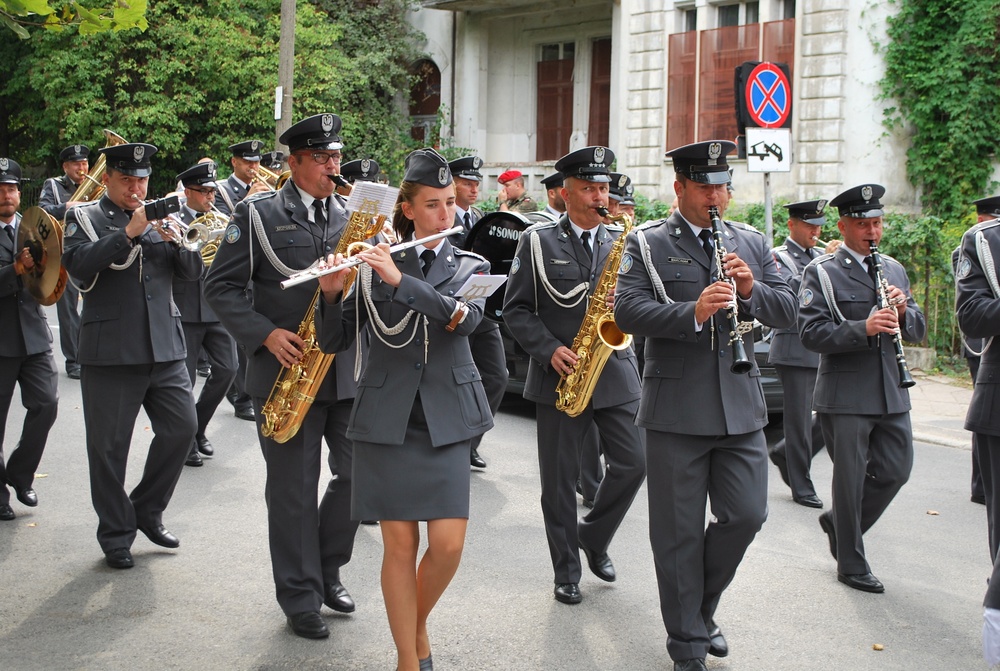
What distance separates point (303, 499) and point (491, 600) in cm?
114

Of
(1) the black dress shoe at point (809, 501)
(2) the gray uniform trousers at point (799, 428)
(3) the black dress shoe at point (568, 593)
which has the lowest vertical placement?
(1) the black dress shoe at point (809, 501)

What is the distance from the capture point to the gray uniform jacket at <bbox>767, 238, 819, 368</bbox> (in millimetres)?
8156

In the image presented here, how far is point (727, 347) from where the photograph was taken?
192 inches

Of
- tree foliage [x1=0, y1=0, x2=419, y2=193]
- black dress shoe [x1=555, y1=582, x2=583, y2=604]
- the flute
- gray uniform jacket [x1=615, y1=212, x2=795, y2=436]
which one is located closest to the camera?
the flute

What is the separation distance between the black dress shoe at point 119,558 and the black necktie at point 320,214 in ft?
7.30

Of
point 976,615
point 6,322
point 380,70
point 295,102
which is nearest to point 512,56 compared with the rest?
point 380,70

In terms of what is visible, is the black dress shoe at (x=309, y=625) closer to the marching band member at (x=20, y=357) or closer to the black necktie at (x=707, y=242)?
the black necktie at (x=707, y=242)

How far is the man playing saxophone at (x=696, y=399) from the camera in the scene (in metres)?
4.77

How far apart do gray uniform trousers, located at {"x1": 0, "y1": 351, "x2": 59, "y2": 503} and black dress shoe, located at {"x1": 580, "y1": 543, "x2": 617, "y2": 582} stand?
3490 millimetres

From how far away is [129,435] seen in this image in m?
6.34

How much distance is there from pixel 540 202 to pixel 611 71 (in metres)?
3.41

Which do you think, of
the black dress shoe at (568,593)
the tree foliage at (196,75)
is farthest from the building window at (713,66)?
the black dress shoe at (568,593)

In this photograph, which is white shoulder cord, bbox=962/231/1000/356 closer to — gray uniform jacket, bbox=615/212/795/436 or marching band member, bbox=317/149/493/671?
gray uniform jacket, bbox=615/212/795/436

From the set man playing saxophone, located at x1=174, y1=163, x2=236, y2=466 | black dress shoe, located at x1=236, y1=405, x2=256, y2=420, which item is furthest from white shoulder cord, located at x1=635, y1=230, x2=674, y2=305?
black dress shoe, located at x1=236, y1=405, x2=256, y2=420
